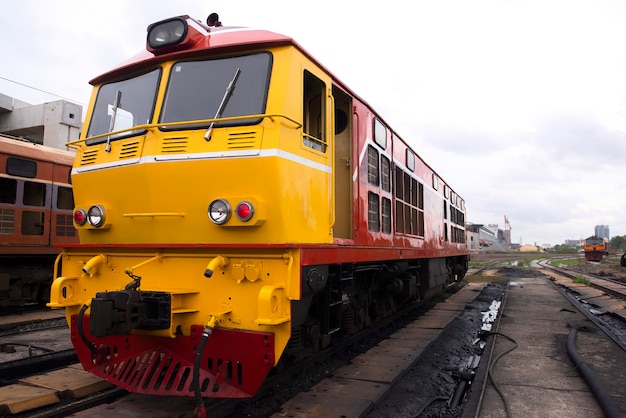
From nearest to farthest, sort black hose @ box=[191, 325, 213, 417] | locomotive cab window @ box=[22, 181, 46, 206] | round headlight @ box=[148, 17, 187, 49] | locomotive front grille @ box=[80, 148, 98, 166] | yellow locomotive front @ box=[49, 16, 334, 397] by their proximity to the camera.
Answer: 1. black hose @ box=[191, 325, 213, 417]
2. yellow locomotive front @ box=[49, 16, 334, 397]
3. round headlight @ box=[148, 17, 187, 49]
4. locomotive front grille @ box=[80, 148, 98, 166]
5. locomotive cab window @ box=[22, 181, 46, 206]

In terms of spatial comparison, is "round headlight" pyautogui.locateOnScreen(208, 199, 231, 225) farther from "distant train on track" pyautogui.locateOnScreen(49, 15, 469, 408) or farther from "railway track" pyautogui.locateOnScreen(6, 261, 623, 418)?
"railway track" pyautogui.locateOnScreen(6, 261, 623, 418)

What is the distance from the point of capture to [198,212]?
4004 millimetres

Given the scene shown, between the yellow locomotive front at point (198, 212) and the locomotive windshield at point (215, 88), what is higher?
the locomotive windshield at point (215, 88)

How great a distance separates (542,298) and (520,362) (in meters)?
8.61

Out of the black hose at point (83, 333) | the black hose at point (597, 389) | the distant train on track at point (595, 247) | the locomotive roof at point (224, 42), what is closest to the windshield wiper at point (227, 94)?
the locomotive roof at point (224, 42)

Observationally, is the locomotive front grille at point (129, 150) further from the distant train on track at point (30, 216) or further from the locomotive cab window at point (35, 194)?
the locomotive cab window at point (35, 194)

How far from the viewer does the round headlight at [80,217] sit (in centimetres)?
459

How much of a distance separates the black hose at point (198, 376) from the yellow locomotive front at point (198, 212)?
0.07 ft

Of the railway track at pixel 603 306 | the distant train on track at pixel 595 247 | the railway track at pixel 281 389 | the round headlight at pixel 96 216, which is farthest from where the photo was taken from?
the distant train on track at pixel 595 247

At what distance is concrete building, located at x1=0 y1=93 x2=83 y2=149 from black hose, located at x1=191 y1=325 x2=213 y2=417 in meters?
16.2

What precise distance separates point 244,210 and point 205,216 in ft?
1.45

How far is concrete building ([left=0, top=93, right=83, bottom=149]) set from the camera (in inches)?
691

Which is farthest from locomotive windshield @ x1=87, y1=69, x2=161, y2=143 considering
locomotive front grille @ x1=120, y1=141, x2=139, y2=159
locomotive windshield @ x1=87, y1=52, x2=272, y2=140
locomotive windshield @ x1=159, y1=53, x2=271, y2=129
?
locomotive windshield @ x1=159, y1=53, x2=271, y2=129

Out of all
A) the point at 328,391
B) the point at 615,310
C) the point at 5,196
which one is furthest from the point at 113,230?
the point at 615,310
